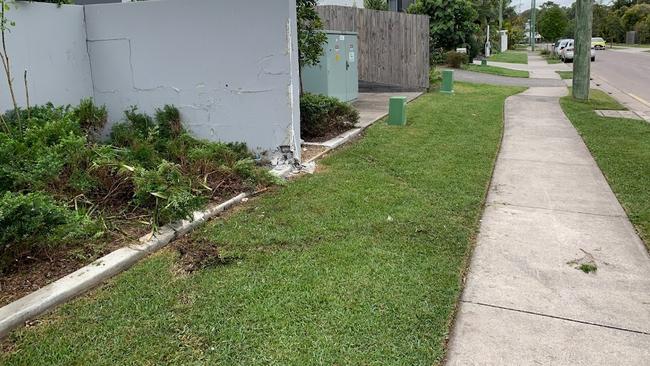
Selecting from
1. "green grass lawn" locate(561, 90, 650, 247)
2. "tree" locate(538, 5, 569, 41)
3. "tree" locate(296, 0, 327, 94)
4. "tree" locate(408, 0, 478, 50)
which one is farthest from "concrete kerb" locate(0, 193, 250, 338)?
"tree" locate(538, 5, 569, 41)

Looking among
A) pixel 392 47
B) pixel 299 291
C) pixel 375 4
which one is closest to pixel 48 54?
pixel 299 291

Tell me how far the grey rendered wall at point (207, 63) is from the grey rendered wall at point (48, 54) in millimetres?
189

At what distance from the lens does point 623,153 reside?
26.8ft

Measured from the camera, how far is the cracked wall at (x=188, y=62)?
A: 668 cm

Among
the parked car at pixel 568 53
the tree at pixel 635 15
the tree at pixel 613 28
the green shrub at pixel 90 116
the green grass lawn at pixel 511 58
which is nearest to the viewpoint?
the green shrub at pixel 90 116

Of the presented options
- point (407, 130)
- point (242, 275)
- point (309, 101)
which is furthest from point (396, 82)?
point (242, 275)

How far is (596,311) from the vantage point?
3.62 m

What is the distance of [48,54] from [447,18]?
2455cm

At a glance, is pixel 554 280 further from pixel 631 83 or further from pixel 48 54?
pixel 631 83

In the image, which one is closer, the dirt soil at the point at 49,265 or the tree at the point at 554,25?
the dirt soil at the point at 49,265

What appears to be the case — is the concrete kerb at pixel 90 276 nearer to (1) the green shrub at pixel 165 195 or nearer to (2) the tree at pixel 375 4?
(1) the green shrub at pixel 165 195

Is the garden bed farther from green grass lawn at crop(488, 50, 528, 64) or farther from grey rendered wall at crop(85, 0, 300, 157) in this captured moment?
green grass lawn at crop(488, 50, 528, 64)

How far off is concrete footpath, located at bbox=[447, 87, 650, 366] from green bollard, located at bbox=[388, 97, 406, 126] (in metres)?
3.52

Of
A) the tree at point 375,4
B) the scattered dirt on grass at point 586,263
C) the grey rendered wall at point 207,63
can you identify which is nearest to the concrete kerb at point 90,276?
the grey rendered wall at point 207,63
